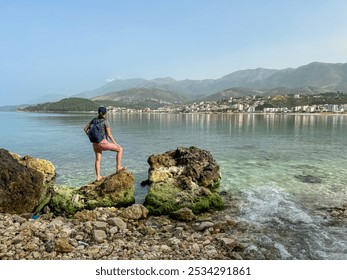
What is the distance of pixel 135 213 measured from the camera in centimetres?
1120

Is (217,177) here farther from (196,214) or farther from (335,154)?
(335,154)

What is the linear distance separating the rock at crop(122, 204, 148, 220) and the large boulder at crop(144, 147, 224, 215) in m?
0.53

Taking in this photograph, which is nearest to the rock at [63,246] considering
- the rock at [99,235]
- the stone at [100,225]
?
the rock at [99,235]

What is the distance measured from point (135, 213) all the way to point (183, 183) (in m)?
3.46

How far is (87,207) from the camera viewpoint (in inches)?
469

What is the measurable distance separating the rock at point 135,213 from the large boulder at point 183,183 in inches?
20.8

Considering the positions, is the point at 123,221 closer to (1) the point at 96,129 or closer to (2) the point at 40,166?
(1) the point at 96,129

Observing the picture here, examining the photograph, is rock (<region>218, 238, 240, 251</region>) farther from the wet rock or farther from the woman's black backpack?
the wet rock

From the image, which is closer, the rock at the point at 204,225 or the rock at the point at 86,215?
the rock at the point at 204,225

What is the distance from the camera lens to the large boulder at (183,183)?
1221 centimetres

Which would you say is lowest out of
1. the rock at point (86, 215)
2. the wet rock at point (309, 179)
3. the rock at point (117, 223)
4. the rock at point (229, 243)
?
the wet rock at point (309, 179)

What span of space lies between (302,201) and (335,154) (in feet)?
63.5

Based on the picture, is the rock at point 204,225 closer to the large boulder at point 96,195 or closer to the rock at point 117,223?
the rock at point 117,223

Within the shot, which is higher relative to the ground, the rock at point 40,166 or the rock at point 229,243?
the rock at point 40,166
